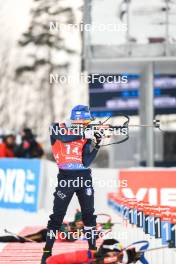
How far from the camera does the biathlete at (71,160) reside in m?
7.95

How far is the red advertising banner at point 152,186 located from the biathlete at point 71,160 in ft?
23.0

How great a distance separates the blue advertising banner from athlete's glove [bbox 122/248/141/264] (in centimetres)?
849

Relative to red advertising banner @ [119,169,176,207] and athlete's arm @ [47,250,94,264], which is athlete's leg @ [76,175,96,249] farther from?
red advertising banner @ [119,169,176,207]

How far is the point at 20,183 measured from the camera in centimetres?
1636

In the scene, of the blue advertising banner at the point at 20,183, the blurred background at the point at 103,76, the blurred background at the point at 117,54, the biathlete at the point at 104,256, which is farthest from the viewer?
the blue advertising banner at the point at 20,183

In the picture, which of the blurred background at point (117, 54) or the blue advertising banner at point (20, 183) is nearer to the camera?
the blurred background at point (117, 54)

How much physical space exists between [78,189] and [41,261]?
0.86 meters

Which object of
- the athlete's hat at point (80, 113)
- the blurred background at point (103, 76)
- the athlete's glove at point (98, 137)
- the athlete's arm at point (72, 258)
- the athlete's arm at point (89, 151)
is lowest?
the athlete's arm at point (72, 258)

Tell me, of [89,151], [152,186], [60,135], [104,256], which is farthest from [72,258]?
[152,186]

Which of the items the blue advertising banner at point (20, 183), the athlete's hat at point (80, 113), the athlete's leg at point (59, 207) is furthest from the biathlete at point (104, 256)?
the blue advertising banner at point (20, 183)

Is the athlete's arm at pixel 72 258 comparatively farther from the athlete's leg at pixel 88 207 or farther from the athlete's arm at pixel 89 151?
the athlete's arm at pixel 89 151

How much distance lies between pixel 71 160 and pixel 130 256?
117 cm

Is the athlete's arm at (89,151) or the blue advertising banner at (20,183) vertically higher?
the blue advertising banner at (20,183)

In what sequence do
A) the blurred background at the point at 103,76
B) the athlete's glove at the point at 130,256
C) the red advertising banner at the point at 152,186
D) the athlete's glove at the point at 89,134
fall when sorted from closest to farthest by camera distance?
the athlete's glove at the point at 130,256 < the athlete's glove at the point at 89,134 < the blurred background at the point at 103,76 < the red advertising banner at the point at 152,186
